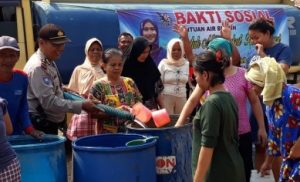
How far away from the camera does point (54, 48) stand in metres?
3.84

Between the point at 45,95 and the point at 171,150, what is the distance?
99 centimetres

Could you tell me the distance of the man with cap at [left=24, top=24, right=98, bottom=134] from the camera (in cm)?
371

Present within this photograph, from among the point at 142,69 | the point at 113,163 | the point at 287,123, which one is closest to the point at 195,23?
the point at 142,69

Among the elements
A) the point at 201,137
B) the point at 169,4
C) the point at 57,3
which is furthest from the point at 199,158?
the point at 169,4

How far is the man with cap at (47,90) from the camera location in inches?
146

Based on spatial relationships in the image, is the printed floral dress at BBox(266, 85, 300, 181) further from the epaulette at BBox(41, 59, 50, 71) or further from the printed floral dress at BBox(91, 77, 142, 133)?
the epaulette at BBox(41, 59, 50, 71)

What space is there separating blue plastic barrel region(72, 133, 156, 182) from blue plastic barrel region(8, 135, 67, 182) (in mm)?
95

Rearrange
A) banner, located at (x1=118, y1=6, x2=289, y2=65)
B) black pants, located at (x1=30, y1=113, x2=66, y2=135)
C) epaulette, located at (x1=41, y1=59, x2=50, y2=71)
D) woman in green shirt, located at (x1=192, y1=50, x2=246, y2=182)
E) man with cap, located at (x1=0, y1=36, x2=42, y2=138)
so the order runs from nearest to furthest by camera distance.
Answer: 1. woman in green shirt, located at (x1=192, y1=50, x2=246, y2=182)
2. man with cap, located at (x1=0, y1=36, x2=42, y2=138)
3. epaulette, located at (x1=41, y1=59, x2=50, y2=71)
4. black pants, located at (x1=30, y1=113, x2=66, y2=135)
5. banner, located at (x1=118, y1=6, x2=289, y2=65)

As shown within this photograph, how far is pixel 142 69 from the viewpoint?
516cm

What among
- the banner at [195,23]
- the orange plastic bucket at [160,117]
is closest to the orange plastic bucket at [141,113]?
the orange plastic bucket at [160,117]

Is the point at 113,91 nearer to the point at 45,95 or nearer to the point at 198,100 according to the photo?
the point at 45,95

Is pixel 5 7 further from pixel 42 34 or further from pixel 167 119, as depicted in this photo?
pixel 167 119

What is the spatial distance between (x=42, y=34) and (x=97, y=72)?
1806 mm

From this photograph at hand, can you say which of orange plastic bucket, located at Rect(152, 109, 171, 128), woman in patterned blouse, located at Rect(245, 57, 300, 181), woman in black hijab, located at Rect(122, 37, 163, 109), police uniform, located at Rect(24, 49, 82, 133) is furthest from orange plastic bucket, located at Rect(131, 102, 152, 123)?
woman in black hijab, located at Rect(122, 37, 163, 109)
